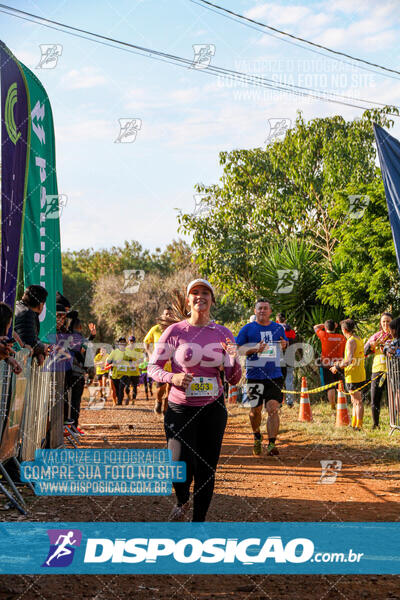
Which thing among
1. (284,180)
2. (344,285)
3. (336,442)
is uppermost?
(284,180)

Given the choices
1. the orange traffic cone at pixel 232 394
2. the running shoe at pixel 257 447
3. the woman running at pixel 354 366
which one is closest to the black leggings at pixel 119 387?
the orange traffic cone at pixel 232 394

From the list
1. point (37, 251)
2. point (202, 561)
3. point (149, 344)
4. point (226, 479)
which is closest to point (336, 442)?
point (226, 479)

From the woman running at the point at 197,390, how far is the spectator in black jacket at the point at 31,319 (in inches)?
74.2

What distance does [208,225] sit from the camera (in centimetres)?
2520

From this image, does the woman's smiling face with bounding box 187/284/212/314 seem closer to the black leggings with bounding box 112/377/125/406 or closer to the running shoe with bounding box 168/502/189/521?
the running shoe with bounding box 168/502/189/521

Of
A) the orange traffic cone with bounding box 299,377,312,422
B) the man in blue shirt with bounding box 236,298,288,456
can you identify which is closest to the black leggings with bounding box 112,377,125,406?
the orange traffic cone with bounding box 299,377,312,422

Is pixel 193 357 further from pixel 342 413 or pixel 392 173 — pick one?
pixel 342 413

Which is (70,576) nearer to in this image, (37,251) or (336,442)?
(37,251)

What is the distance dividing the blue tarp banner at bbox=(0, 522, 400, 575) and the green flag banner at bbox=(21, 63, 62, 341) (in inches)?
151

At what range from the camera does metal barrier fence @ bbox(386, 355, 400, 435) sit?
354 inches

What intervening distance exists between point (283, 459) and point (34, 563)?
5.20m

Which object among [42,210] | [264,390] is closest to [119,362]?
[264,390]

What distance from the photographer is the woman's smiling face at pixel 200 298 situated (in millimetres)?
5090

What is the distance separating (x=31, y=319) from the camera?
263 inches
